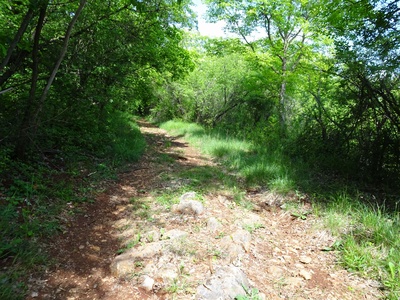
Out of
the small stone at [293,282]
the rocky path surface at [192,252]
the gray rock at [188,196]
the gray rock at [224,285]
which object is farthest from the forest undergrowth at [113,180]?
the gray rock at [224,285]

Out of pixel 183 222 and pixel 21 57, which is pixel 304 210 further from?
pixel 21 57

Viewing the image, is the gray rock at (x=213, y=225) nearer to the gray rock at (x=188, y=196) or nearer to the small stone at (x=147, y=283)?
the gray rock at (x=188, y=196)

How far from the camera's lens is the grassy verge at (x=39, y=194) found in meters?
2.50

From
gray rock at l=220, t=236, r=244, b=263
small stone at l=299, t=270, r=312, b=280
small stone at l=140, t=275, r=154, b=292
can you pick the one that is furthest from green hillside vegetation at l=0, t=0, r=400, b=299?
gray rock at l=220, t=236, r=244, b=263

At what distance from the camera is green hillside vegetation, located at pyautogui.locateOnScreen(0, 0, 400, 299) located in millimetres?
3154

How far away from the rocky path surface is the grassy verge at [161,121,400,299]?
168 millimetres

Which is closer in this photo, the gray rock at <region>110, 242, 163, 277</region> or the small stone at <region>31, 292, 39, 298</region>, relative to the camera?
the small stone at <region>31, 292, 39, 298</region>

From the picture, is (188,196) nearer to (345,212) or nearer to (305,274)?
(305,274)

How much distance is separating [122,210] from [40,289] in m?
1.80

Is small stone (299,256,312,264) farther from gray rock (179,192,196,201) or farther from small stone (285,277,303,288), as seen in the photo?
gray rock (179,192,196,201)

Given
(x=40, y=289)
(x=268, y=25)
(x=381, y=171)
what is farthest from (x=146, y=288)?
(x=268, y=25)

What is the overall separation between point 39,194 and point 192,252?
2.58 meters

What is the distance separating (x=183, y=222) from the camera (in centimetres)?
364

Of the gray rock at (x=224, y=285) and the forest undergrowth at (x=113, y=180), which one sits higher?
the forest undergrowth at (x=113, y=180)
